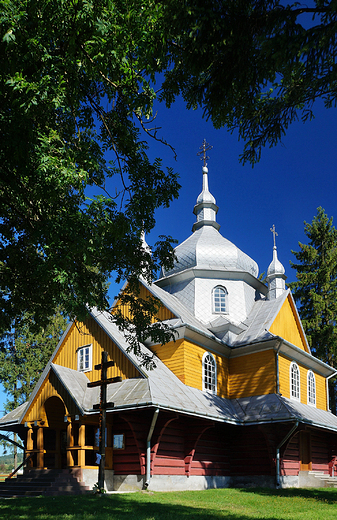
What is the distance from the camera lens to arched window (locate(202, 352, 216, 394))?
56.7ft

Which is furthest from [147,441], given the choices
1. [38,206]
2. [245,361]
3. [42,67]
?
[42,67]

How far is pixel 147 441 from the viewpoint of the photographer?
13.5 meters

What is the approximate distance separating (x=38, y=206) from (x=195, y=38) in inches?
183

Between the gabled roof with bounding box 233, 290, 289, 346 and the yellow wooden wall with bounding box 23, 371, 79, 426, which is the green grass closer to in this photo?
the yellow wooden wall with bounding box 23, 371, 79, 426

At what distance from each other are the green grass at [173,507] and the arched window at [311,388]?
7.99m

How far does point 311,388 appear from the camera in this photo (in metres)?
21.0

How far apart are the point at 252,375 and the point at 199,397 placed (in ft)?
9.91

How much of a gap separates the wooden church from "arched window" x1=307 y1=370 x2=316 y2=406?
90 mm

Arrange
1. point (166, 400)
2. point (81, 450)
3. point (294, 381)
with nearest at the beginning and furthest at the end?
point (166, 400)
point (81, 450)
point (294, 381)

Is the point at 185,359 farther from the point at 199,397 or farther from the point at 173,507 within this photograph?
the point at 173,507

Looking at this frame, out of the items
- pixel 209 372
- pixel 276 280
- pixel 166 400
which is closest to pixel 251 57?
pixel 166 400

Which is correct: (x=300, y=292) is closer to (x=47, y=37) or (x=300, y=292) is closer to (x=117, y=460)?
(x=117, y=460)

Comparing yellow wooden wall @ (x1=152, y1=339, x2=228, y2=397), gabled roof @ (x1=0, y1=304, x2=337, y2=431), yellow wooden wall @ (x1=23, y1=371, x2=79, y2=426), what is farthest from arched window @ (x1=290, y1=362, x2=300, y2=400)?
yellow wooden wall @ (x1=23, y1=371, x2=79, y2=426)

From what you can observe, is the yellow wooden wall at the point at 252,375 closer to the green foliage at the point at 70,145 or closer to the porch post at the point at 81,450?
the porch post at the point at 81,450
